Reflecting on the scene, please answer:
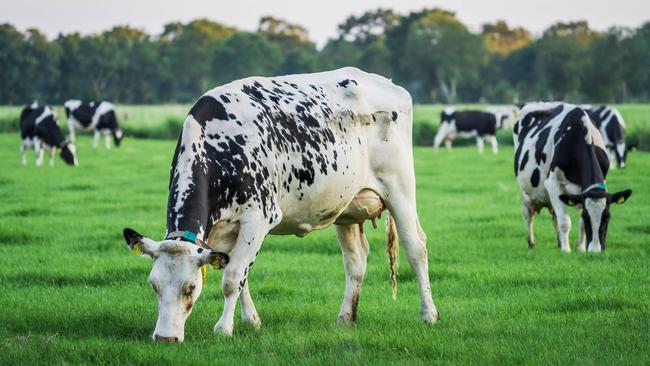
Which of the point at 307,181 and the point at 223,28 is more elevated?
the point at 223,28

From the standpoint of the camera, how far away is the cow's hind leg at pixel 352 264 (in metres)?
8.35

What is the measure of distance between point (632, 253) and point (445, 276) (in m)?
2.90

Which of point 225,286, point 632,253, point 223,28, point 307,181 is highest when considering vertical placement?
point 223,28

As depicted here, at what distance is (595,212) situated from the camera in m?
12.7

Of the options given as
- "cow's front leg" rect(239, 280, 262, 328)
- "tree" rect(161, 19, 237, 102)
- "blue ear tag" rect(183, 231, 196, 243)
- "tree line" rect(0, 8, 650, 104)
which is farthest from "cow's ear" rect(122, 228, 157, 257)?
"tree" rect(161, 19, 237, 102)

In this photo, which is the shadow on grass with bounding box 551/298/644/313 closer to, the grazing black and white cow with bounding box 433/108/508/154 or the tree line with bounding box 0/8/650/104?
the grazing black and white cow with bounding box 433/108/508/154

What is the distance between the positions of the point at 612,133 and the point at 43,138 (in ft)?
59.6

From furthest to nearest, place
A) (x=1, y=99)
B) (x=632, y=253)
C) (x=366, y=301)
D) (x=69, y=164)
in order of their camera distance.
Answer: (x=1, y=99)
(x=69, y=164)
(x=632, y=253)
(x=366, y=301)

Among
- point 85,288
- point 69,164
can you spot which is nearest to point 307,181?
point 85,288

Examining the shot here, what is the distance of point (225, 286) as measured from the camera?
716cm

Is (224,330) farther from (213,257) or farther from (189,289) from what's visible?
(213,257)

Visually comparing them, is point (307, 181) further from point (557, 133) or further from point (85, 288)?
point (557, 133)

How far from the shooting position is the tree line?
8400 cm

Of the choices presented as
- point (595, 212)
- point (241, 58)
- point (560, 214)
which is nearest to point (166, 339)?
point (595, 212)
